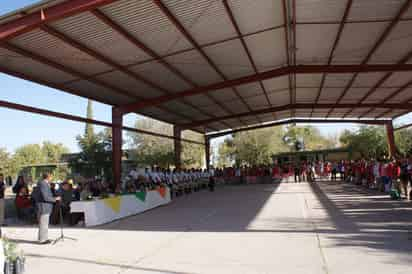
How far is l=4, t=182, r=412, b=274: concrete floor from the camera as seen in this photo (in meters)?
5.97

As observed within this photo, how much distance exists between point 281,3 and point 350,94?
14.0 m

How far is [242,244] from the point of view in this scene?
299 inches

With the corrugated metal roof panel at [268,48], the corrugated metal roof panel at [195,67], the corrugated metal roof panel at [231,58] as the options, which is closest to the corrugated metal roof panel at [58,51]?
the corrugated metal roof panel at [195,67]

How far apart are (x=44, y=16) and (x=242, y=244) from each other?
19.9 ft

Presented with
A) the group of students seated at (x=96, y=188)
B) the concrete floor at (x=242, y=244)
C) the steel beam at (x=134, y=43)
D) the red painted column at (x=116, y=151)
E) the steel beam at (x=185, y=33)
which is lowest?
the concrete floor at (x=242, y=244)

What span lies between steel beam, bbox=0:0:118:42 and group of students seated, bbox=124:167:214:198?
8.04 meters

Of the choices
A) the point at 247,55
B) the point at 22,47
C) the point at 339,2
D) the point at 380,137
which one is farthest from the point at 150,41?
the point at 380,137

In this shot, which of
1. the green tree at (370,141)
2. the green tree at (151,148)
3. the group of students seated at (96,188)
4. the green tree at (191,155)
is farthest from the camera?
the green tree at (191,155)

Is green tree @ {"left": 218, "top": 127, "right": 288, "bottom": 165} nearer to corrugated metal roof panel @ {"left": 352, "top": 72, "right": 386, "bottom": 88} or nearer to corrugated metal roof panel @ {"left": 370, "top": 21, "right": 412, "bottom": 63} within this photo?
corrugated metal roof panel @ {"left": 352, "top": 72, "right": 386, "bottom": 88}

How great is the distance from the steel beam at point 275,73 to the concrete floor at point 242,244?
20.8ft

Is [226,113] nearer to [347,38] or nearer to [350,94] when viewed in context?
[350,94]

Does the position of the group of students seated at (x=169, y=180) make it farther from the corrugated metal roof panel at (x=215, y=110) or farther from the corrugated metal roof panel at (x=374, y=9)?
the corrugated metal roof panel at (x=374, y=9)

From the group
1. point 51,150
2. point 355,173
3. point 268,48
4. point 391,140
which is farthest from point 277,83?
point 51,150

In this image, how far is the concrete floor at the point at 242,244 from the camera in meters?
5.97
